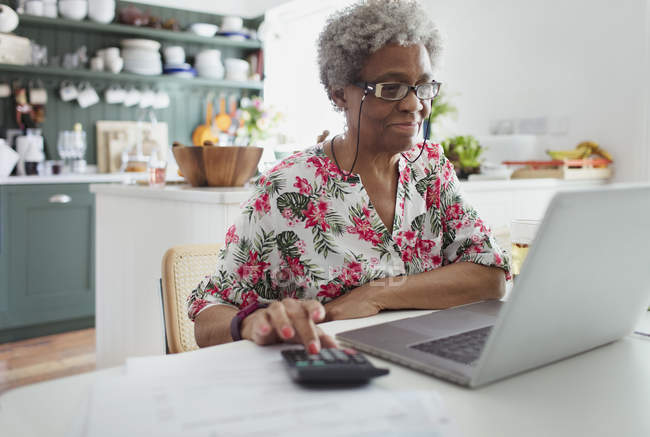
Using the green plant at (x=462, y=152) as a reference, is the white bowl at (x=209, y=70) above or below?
above

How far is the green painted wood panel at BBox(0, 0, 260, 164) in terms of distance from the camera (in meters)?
4.12

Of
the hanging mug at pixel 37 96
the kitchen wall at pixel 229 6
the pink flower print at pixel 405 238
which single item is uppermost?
the kitchen wall at pixel 229 6

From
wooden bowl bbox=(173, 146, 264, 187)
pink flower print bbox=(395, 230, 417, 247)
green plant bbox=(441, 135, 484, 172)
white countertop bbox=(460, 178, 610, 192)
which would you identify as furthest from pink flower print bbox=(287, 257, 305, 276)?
green plant bbox=(441, 135, 484, 172)

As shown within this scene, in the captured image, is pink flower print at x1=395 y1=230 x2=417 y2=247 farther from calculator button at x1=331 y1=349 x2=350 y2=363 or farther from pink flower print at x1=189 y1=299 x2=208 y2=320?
calculator button at x1=331 y1=349 x2=350 y2=363

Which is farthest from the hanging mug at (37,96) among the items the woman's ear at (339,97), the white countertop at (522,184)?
the woman's ear at (339,97)

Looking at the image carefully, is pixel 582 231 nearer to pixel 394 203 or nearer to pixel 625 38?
pixel 394 203

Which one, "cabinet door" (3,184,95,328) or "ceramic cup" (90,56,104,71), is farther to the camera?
"ceramic cup" (90,56,104,71)

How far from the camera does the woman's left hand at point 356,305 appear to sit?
104 centimetres

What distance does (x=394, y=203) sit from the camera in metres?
1.29

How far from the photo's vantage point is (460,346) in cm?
72

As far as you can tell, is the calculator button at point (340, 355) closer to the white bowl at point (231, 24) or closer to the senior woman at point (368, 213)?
the senior woman at point (368, 213)

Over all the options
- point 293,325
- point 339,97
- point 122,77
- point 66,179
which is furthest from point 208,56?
point 293,325

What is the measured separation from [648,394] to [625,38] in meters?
2.84

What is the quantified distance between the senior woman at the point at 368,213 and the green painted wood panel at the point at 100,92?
3411 millimetres
